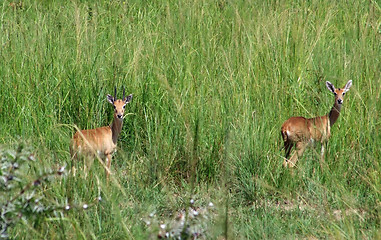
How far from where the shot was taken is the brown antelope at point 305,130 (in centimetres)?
531

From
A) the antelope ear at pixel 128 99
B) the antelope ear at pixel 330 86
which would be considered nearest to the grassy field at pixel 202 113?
the antelope ear at pixel 330 86

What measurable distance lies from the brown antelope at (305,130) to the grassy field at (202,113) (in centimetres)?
10

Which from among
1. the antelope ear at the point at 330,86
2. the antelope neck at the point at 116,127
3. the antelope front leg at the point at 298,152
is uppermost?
the antelope ear at the point at 330,86

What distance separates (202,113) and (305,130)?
921mm

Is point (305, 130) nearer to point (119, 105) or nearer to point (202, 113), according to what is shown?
point (202, 113)

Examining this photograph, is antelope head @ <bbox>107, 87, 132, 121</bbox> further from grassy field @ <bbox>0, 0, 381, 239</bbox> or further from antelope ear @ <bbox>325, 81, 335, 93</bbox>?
antelope ear @ <bbox>325, 81, 335, 93</bbox>

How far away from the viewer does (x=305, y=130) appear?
5426 millimetres

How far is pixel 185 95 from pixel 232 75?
613 mm

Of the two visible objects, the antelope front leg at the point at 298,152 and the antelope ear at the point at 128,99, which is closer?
the antelope front leg at the point at 298,152

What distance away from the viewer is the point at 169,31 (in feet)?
23.2

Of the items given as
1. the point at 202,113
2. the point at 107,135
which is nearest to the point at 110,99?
the point at 107,135

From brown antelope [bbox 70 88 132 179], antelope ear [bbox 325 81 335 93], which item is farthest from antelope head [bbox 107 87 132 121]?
antelope ear [bbox 325 81 335 93]

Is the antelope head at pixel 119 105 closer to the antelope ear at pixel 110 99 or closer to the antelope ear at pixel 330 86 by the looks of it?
the antelope ear at pixel 110 99

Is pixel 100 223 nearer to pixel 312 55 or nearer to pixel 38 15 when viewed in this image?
pixel 312 55
